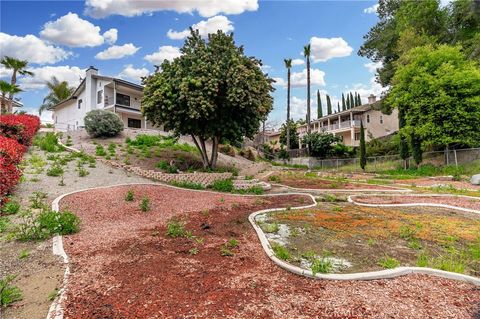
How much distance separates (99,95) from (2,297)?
31.0m

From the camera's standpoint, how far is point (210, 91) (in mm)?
12781

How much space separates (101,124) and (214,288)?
20.3m

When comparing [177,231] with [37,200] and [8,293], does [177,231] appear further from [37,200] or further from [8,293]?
[37,200]

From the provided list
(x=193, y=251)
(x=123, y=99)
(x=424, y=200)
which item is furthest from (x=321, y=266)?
(x=123, y=99)

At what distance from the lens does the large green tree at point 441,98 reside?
18.5m

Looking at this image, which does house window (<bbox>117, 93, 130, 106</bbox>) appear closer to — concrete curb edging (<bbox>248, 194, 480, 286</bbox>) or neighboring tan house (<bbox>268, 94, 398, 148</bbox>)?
neighboring tan house (<bbox>268, 94, 398, 148</bbox>)

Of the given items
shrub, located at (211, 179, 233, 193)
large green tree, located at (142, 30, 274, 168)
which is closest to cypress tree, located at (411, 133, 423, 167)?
large green tree, located at (142, 30, 274, 168)

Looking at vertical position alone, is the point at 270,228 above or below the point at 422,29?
below

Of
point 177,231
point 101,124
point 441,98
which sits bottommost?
point 177,231

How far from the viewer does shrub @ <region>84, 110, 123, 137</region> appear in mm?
20906

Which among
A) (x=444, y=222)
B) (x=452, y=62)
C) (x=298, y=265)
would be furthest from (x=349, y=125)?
(x=298, y=265)

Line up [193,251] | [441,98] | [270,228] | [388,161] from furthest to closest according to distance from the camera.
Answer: [388,161], [441,98], [270,228], [193,251]

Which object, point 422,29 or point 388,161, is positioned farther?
point 388,161

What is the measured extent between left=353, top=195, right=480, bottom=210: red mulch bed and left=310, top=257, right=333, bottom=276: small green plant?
6173 millimetres
